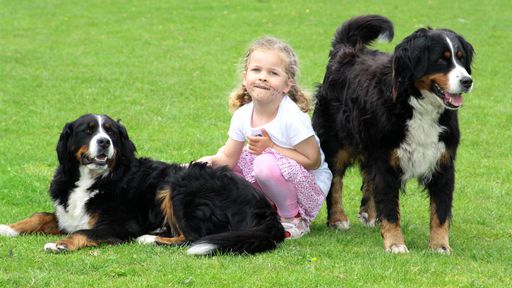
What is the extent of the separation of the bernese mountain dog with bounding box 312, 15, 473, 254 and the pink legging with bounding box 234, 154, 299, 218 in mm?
630

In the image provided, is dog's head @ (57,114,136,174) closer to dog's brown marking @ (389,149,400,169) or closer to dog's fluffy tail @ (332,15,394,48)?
dog's brown marking @ (389,149,400,169)

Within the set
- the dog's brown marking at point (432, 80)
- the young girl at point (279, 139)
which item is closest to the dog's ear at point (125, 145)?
the young girl at point (279, 139)

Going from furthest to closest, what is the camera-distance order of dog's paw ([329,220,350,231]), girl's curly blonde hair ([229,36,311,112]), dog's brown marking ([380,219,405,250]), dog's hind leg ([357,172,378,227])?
dog's hind leg ([357,172,378,227]) → dog's paw ([329,220,350,231]) → girl's curly blonde hair ([229,36,311,112]) → dog's brown marking ([380,219,405,250])

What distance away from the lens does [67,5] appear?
2564 cm

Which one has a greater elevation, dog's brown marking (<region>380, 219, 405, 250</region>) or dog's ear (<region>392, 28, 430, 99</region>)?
dog's ear (<region>392, 28, 430, 99</region>)

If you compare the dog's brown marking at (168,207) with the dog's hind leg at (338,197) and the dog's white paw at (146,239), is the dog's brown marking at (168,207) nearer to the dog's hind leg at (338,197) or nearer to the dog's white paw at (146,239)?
the dog's white paw at (146,239)

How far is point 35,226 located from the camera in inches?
261

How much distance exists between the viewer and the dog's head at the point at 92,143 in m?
6.43

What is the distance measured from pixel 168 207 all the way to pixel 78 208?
2.37 ft

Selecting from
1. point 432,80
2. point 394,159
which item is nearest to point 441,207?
point 394,159

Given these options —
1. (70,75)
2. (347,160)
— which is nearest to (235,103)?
(347,160)

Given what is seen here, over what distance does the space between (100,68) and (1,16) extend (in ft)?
25.3

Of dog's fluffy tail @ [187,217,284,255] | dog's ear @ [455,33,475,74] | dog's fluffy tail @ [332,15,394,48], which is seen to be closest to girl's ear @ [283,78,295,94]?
dog's fluffy tail @ [332,15,394,48]

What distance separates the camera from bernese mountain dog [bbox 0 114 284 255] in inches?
246
